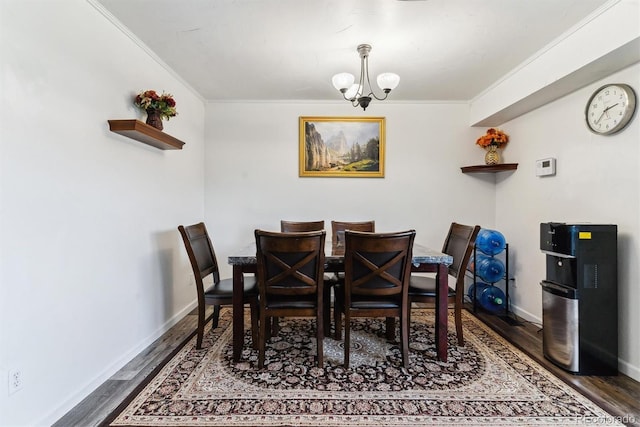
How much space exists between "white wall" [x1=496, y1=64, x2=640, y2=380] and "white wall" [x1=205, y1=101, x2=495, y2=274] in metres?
0.50

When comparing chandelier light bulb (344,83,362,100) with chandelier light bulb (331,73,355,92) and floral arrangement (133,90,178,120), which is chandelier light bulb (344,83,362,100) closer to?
chandelier light bulb (331,73,355,92)

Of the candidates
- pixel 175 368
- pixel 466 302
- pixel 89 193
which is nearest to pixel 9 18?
pixel 89 193

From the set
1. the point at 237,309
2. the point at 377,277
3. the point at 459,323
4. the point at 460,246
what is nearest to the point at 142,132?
the point at 237,309

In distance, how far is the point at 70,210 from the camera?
167cm

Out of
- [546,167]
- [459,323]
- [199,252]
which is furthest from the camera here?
[546,167]

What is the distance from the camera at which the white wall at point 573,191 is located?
1.96 m

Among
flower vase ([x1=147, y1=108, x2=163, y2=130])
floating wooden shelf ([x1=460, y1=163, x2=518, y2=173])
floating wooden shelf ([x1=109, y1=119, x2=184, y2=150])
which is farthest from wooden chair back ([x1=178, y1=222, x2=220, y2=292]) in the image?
floating wooden shelf ([x1=460, y1=163, x2=518, y2=173])

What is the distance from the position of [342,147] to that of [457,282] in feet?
6.87

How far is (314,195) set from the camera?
366 centimetres

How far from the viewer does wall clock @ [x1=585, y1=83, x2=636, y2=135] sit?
1960 mm

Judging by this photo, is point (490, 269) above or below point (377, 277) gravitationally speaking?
below

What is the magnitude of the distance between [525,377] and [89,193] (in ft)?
10.3

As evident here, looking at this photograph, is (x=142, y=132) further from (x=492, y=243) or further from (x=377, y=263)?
(x=492, y=243)

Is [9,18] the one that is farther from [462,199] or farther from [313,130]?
[462,199]
